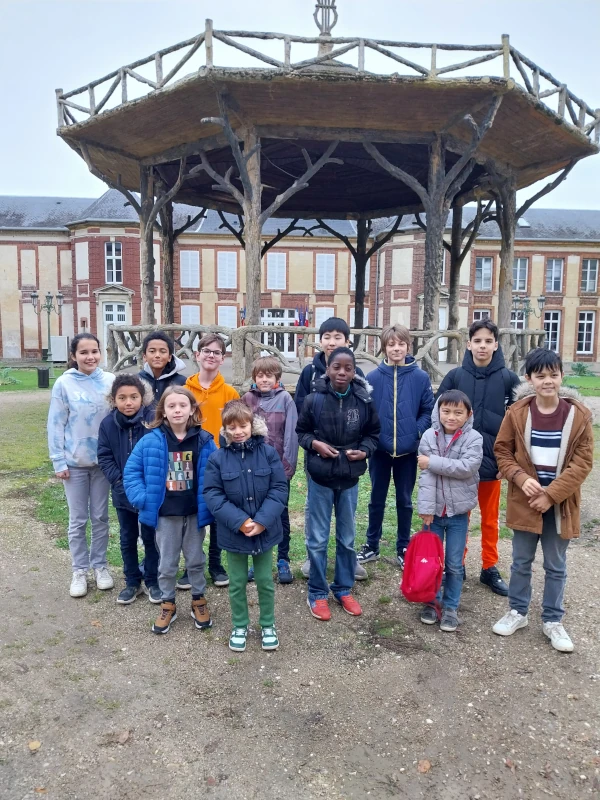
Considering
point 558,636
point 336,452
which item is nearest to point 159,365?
point 336,452

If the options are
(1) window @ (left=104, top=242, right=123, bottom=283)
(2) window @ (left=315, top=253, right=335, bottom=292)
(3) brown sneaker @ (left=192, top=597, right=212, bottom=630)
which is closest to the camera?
(3) brown sneaker @ (left=192, top=597, right=212, bottom=630)

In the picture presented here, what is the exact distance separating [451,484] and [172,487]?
180cm

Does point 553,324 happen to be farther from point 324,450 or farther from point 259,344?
point 324,450

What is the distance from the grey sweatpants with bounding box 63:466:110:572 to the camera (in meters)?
4.22

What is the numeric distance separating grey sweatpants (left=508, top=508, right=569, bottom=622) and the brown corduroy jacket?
87 millimetres

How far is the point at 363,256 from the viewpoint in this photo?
48.4 ft

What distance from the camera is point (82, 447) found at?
4133 millimetres

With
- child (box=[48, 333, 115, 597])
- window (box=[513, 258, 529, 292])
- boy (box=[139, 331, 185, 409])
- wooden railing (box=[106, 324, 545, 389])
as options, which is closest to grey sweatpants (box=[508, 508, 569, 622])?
boy (box=[139, 331, 185, 409])

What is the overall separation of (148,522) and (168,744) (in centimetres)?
132

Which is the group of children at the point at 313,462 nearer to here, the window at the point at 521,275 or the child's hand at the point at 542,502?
the child's hand at the point at 542,502

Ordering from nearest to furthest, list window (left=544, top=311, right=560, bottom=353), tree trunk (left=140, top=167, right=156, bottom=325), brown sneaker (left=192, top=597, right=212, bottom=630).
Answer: brown sneaker (left=192, top=597, right=212, bottom=630) < tree trunk (left=140, top=167, right=156, bottom=325) < window (left=544, top=311, right=560, bottom=353)

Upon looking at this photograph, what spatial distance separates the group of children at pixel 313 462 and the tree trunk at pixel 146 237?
6704 millimetres

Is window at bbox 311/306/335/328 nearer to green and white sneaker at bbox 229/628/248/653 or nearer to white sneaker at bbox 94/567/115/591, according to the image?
white sneaker at bbox 94/567/115/591

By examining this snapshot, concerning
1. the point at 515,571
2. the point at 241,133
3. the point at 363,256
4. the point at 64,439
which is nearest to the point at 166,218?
the point at 241,133
